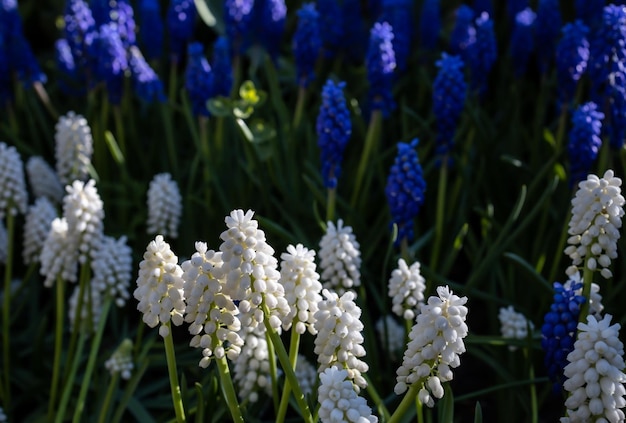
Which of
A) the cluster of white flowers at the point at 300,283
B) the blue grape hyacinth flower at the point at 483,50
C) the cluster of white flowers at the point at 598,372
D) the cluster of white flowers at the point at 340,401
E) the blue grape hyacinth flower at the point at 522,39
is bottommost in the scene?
the cluster of white flowers at the point at 340,401

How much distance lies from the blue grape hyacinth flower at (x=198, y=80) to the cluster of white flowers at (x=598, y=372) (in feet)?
8.36

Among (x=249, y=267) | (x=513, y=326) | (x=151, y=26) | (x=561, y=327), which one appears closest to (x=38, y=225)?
(x=151, y=26)

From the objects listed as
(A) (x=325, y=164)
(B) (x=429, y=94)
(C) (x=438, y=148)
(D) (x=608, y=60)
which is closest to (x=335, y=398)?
(A) (x=325, y=164)

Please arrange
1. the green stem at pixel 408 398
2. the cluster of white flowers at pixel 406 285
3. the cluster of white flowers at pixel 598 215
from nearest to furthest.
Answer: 1. the green stem at pixel 408 398
2. the cluster of white flowers at pixel 598 215
3. the cluster of white flowers at pixel 406 285

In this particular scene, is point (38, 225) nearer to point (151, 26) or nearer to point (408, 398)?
point (151, 26)

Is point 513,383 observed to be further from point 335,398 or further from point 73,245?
point 73,245

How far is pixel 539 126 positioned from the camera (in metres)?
4.49

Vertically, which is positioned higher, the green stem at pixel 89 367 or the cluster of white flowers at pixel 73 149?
the cluster of white flowers at pixel 73 149

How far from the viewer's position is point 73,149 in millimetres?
4090

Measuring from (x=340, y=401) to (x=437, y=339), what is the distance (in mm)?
292

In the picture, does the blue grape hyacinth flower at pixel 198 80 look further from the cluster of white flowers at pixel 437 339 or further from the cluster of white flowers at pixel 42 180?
the cluster of white flowers at pixel 437 339

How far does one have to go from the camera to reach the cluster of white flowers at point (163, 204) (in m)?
3.70

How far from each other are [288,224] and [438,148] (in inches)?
34.2

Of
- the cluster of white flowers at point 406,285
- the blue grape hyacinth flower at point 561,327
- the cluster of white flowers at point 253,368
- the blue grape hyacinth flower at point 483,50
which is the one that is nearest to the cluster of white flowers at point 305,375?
the cluster of white flowers at point 253,368
